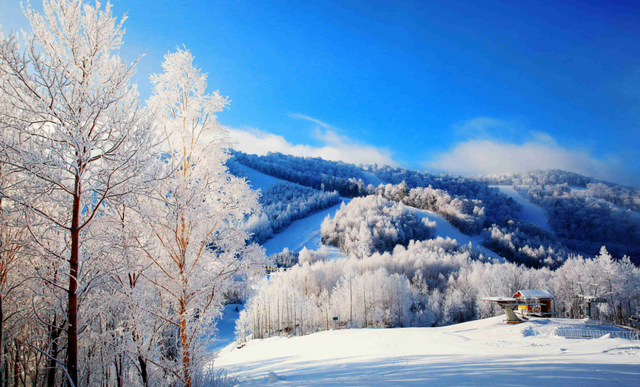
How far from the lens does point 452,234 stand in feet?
297

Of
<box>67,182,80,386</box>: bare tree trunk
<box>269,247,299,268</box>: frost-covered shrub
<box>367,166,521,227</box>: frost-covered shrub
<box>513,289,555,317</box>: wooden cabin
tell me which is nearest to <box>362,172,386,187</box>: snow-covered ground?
<box>367,166,521,227</box>: frost-covered shrub

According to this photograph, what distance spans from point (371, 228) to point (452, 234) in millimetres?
27421

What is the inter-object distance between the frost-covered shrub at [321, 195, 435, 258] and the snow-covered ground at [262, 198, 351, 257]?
3.10 m

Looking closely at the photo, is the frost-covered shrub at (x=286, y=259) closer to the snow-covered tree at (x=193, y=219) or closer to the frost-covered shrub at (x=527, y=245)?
the frost-covered shrub at (x=527, y=245)

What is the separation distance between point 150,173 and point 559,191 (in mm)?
182556

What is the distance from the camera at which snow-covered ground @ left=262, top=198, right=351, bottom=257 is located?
7781cm

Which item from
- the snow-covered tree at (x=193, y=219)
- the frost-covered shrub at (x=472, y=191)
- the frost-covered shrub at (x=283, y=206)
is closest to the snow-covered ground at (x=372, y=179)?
the frost-covered shrub at (x=472, y=191)

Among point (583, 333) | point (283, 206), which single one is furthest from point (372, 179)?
point (583, 333)

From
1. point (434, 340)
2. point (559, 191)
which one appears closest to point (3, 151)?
point (434, 340)

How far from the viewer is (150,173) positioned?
5230 millimetres

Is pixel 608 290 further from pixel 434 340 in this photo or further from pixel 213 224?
pixel 213 224

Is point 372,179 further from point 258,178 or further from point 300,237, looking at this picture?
point 300,237

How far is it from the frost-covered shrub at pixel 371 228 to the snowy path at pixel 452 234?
5.25 m

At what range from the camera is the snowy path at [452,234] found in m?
81.8
